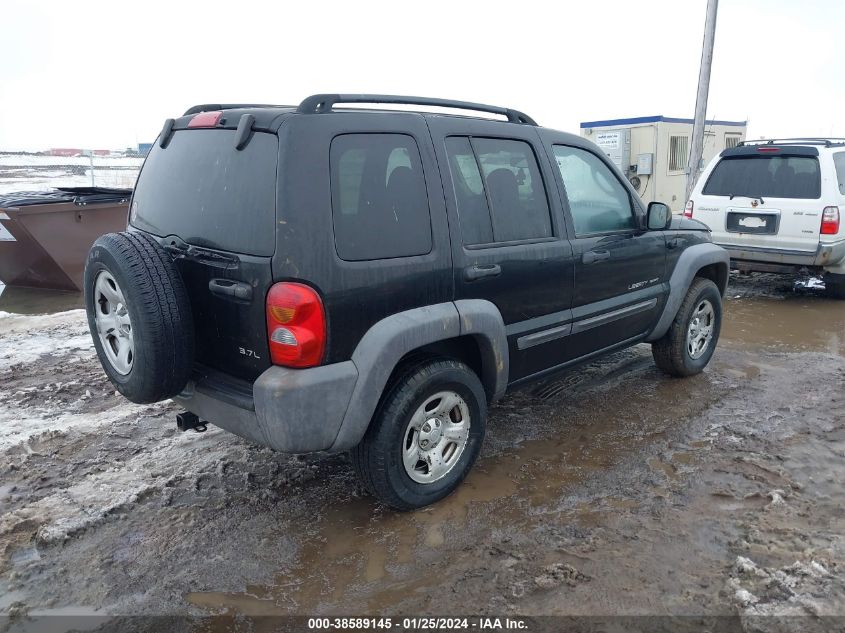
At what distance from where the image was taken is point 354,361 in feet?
9.18

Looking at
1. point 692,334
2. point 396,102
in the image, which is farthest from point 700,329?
point 396,102

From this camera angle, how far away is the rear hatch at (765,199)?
7168mm

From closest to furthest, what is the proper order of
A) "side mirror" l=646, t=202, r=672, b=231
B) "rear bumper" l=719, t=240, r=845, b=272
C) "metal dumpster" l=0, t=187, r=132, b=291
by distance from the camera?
"side mirror" l=646, t=202, r=672, b=231 → "rear bumper" l=719, t=240, r=845, b=272 → "metal dumpster" l=0, t=187, r=132, b=291

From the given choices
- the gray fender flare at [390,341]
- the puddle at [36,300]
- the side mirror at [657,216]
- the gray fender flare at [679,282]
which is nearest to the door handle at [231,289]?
the gray fender flare at [390,341]

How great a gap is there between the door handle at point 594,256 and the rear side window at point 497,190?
0.32 metres

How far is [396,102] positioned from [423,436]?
1.67m

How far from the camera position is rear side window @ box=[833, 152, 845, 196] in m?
7.19

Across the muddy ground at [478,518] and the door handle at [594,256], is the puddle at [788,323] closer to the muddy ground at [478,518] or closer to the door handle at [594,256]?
the muddy ground at [478,518]

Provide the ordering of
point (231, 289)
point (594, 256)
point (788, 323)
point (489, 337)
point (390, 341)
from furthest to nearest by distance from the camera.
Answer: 1. point (788, 323)
2. point (594, 256)
3. point (489, 337)
4. point (390, 341)
5. point (231, 289)

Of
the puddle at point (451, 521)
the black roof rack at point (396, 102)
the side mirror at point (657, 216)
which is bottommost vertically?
the puddle at point (451, 521)

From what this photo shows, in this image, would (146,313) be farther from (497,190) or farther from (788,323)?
(788,323)

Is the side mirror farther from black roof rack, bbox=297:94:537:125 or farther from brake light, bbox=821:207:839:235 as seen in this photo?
brake light, bbox=821:207:839:235

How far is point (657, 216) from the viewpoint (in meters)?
4.31

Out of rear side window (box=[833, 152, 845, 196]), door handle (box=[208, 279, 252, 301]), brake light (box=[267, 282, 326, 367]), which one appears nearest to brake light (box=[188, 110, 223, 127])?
door handle (box=[208, 279, 252, 301])
